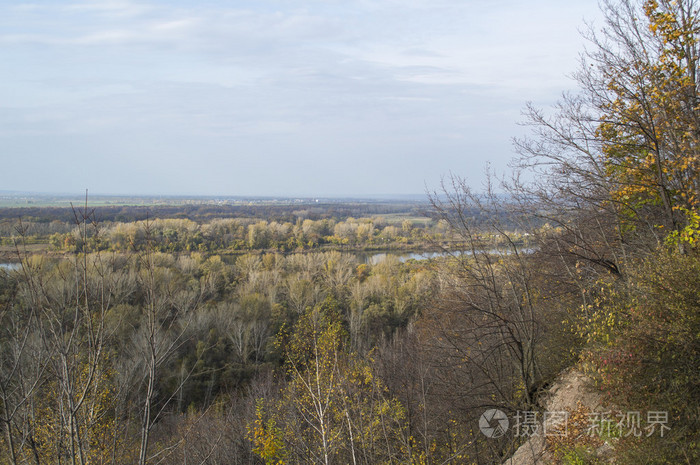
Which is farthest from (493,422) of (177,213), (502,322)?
(177,213)

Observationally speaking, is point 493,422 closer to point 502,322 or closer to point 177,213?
point 502,322

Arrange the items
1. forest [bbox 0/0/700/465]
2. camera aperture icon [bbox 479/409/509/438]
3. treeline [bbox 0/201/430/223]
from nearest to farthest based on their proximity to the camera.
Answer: forest [bbox 0/0/700/465], camera aperture icon [bbox 479/409/509/438], treeline [bbox 0/201/430/223]

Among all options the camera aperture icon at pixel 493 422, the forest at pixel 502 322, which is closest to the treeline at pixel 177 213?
the forest at pixel 502 322

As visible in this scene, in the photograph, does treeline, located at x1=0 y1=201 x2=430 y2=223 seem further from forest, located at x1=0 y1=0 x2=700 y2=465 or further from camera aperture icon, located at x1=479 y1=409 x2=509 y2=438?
camera aperture icon, located at x1=479 y1=409 x2=509 y2=438

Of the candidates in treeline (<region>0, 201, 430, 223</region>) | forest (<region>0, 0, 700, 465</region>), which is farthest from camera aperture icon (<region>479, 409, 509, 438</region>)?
treeline (<region>0, 201, 430, 223</region>)

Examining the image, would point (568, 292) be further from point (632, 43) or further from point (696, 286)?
point (632, 43)

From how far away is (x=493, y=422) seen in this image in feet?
31.1

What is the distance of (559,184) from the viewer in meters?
9.22

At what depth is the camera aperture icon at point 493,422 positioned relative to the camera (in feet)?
28.3

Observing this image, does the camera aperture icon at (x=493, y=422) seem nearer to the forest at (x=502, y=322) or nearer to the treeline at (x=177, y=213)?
the forest at (x=502, y=322)

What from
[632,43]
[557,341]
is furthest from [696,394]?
[632,43]

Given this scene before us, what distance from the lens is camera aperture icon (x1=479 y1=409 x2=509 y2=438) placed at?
863 cm

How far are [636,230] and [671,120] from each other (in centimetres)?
282

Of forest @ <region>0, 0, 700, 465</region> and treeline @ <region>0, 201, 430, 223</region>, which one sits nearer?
forest @ <region>0, 0, 700, 465</region>
